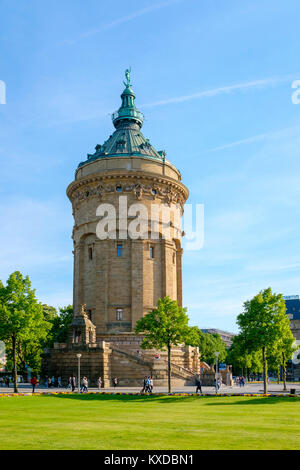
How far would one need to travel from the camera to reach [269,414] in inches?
977

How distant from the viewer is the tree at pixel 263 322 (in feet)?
145

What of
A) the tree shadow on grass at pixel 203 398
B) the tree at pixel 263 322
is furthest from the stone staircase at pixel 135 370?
the tree shadow on grass at pixel 203 398

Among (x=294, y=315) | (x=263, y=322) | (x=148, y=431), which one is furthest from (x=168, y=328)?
(x=294, y=315)

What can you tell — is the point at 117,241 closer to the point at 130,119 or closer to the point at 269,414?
the point at 130,119

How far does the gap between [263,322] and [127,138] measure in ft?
127

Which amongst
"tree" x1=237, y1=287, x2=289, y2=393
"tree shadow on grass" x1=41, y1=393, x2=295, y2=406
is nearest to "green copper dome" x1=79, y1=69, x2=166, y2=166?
"tree" x1=237, y1=287, x2=289, y2=393

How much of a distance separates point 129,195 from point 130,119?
54.3 ft

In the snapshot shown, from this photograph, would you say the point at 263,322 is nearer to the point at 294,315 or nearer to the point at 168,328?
the point at 168,328

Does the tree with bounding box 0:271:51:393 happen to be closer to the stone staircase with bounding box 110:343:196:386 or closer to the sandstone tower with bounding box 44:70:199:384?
the stone staircase with bounding box 110:343:196:386

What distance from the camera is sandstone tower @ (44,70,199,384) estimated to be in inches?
2552

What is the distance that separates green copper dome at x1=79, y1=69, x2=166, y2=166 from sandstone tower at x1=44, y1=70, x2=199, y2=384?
0.68ft
